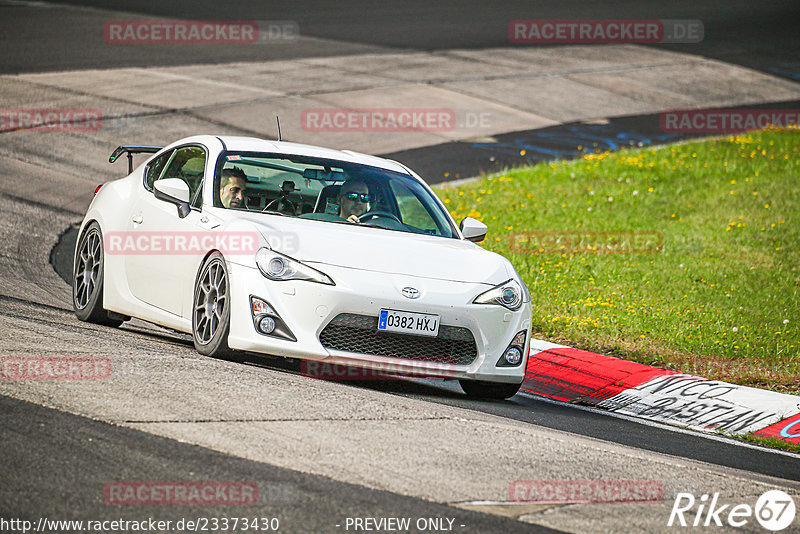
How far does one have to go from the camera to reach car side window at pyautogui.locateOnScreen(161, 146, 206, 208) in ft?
28.4

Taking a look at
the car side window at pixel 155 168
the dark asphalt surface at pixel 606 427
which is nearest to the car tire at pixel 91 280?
the car side window at pixel 155 168

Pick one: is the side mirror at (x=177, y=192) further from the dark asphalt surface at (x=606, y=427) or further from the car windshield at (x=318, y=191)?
the dark asphalt surface at (x=606, y=427)

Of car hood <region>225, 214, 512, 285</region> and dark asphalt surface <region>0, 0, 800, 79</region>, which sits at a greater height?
dark asphalt surface <region>0, 0, 800, 79</region>

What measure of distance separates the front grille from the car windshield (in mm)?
1266

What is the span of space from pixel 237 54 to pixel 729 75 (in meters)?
12.4

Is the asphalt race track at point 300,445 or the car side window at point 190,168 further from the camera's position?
the car side window at point 190,168

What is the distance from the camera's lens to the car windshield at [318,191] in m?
8.48

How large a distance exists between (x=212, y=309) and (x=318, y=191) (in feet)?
4.69

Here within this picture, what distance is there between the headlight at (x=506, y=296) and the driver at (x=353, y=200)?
1308mm

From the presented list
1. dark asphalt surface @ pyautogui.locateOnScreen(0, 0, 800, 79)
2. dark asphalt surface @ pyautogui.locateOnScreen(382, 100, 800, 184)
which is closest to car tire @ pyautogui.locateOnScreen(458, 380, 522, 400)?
dark asphalt surface @ pyautogui.locateOnScreen(382, 100, 800, 184)

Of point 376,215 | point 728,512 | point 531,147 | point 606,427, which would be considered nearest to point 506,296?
point 606,427

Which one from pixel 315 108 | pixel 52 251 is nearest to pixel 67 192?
pixel 52 251

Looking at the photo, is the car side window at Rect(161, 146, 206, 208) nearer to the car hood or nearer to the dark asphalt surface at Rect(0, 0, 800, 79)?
the car hood

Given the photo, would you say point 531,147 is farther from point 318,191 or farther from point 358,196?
point 318,191
